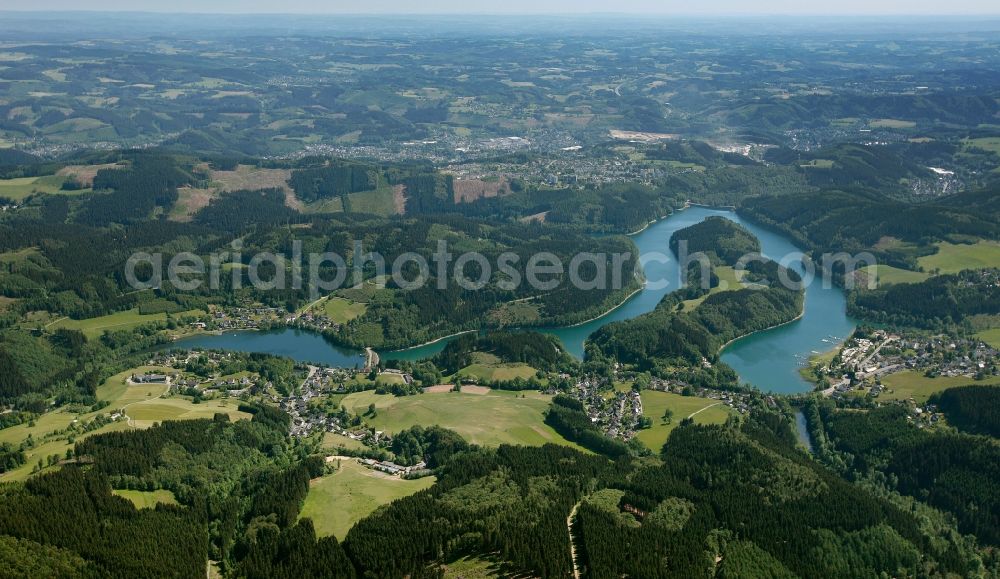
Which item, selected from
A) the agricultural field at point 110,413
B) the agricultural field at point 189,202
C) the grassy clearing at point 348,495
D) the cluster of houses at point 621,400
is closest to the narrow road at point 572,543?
the grassy clearing at point 348,495

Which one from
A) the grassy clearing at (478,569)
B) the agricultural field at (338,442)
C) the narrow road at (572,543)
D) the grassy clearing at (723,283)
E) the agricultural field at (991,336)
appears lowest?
the agricultural field at (338,442)

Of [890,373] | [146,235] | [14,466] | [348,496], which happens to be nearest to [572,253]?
[890,373]

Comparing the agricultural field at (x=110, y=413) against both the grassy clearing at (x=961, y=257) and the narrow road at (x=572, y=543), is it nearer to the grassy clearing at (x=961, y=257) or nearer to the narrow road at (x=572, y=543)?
the narrow road at (x=572, y=543)

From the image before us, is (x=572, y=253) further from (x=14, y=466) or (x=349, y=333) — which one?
(x=14, y=466)

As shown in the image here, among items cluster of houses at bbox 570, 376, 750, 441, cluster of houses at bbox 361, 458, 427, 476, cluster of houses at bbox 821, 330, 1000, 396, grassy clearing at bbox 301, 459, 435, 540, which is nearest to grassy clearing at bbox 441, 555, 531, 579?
grassy clearing at bbox 301, 459, 435, 540

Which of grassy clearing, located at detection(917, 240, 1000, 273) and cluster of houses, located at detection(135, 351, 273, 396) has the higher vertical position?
grassy clearing, located at detection(917, 240, 1000, 273)

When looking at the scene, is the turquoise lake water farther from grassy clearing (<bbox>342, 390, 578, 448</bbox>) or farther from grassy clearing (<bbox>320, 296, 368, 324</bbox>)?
grassy clearing (<bbox>342, 390, 578, 448</bbox>)

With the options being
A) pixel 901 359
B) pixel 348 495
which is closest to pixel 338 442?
pixel 348 495
